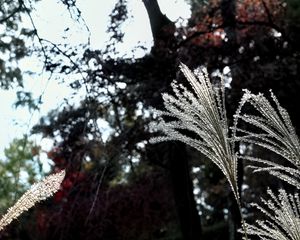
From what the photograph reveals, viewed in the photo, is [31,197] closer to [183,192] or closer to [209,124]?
[209,124]

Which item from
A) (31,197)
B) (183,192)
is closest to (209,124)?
(31,197)

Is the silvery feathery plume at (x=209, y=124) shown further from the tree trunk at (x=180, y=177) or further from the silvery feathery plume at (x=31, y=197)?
the tree trunk at (x=180, y=177)

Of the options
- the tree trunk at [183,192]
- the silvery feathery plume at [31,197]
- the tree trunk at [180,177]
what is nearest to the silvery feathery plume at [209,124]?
the silvery feathery plume at [31,197]

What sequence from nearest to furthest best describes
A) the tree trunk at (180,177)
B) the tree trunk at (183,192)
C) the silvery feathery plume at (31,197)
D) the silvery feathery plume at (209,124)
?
the silvery feathery plume at (31,197), the silvery feathery plume at (209,124), the tree trunk at (180,177), the tree trunk at (183,192)

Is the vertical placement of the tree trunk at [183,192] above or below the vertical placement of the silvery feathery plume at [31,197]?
above

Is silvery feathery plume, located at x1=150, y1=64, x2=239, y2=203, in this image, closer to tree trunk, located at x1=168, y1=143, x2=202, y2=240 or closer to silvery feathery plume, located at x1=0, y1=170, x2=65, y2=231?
silvery feathery plume, located at x1=0, y1=170, x2=65, y2=231

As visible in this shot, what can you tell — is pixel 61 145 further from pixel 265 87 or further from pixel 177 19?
pixel 265 87

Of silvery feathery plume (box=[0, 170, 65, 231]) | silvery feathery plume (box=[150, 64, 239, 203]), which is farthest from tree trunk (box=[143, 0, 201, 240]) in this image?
silvery feathery plume (box=[0, 170, 65, 231])

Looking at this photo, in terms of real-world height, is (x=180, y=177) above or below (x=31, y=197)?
above

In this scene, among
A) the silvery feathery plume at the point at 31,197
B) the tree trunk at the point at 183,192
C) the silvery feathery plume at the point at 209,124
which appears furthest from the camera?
the tree trunk at the point at 183,192

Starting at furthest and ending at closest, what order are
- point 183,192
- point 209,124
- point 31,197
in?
point 183,192 < point 209,124 < point 31,197

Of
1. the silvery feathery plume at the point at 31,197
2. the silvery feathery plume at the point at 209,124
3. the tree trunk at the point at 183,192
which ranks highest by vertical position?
the tree trunk at the point at 183,192
